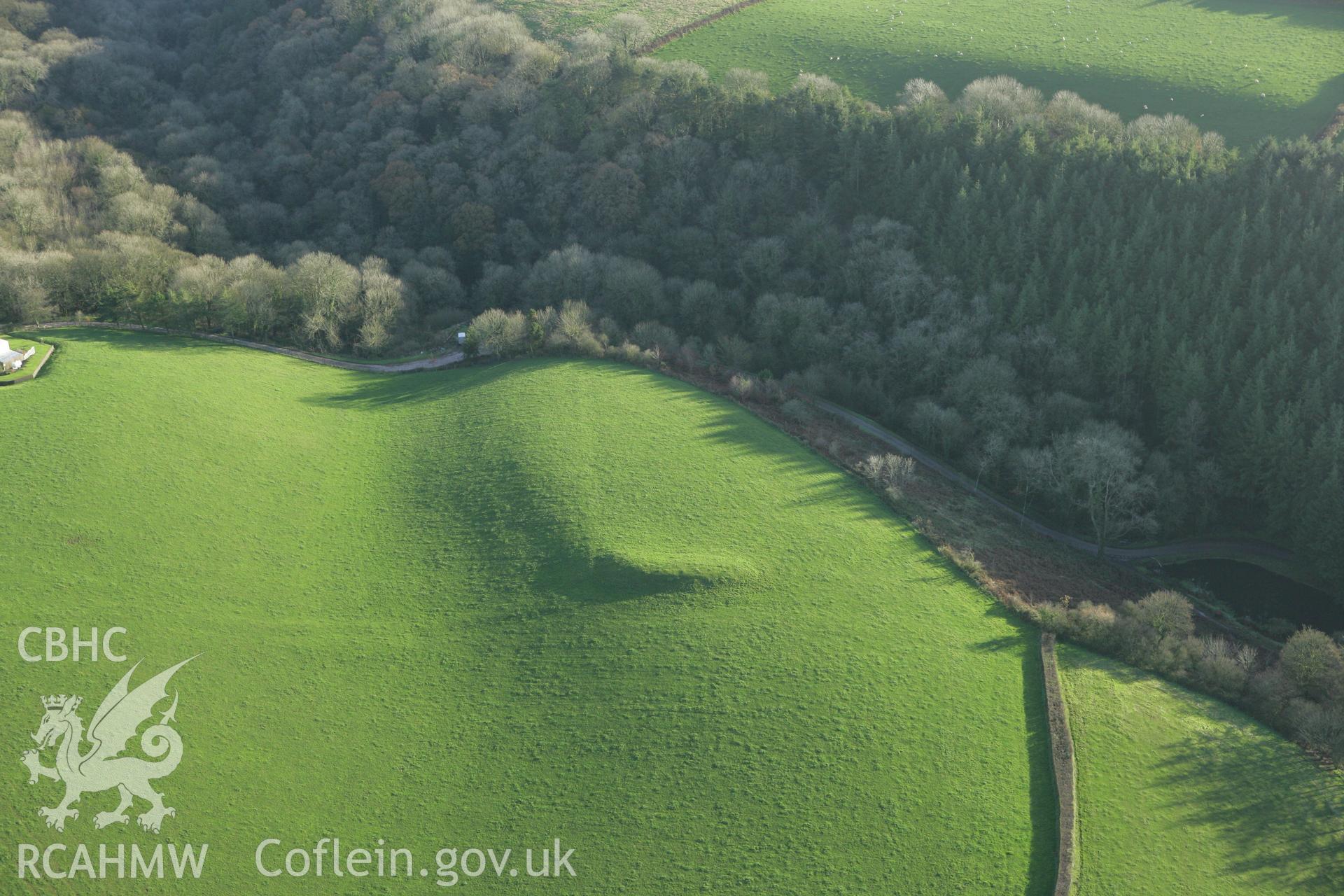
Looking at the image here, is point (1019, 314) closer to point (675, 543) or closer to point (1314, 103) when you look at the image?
point (675, 543)

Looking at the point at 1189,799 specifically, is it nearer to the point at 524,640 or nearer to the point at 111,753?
the point at 524,640

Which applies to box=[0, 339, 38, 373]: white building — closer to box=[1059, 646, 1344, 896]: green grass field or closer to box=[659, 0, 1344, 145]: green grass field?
box=[1059, 646, 1344, 896]: green grass field

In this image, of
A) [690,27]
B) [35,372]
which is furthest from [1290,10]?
[35,372]

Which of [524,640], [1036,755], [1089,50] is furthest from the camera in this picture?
[1089,50]

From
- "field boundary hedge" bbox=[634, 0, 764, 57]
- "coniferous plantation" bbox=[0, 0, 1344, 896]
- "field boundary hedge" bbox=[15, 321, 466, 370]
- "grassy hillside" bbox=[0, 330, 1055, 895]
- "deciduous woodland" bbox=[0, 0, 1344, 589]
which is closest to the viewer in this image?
"grassy hillside" bbox=[0, 330, 1055, 895]

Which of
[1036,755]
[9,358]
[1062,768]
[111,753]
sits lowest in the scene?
[111,753]

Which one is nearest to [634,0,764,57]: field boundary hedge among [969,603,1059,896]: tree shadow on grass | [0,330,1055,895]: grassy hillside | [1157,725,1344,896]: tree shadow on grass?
[0,330,1055,895]: grassy hillside
